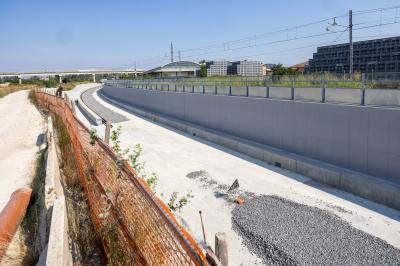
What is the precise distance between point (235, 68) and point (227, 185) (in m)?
60.6

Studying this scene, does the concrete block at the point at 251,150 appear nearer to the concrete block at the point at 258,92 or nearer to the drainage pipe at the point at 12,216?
the concrete block at the point at 258,92

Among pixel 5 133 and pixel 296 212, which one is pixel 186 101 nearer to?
pixel 296 212

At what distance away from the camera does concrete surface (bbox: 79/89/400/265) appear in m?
6.80

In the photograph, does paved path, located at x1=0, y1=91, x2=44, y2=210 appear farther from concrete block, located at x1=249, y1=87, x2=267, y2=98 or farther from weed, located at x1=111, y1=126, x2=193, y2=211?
concrete block, located at x1=249, y1=87, x2=267, y2=98

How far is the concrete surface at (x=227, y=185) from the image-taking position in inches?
268

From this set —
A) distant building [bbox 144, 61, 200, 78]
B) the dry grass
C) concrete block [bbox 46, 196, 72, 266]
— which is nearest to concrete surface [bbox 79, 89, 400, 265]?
the dry grass

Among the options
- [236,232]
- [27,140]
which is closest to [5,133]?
[27,140]

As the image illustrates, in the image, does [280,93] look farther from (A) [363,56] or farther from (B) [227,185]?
(A) [363,56]

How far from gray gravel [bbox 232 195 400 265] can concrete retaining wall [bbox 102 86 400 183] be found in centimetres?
229

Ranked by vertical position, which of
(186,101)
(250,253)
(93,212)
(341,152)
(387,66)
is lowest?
(250,253)

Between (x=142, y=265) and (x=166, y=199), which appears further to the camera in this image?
(x=166, y=199)

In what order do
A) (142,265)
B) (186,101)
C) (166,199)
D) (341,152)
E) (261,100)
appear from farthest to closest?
(186,101) < (261,100) < (341,152) < (166,199) < (142,265)

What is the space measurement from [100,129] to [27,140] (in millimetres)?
4913

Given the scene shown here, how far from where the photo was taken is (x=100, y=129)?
66.4ft
